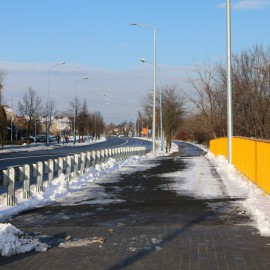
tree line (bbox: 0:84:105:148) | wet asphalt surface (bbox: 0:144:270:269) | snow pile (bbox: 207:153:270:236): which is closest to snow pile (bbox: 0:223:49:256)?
wet asphalt surface (bbox: 0:144:270:269)

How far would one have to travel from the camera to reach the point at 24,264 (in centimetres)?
664

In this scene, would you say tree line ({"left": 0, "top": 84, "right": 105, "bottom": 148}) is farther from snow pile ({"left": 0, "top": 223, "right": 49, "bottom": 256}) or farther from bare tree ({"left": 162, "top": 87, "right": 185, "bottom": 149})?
snow pile ({"left": 0, "top": 223, "right": 49, "bottom": 256})

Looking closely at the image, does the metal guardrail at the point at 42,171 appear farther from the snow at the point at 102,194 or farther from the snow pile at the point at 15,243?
the snow pile at the point at 15,243

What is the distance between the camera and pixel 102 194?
45.5 feet

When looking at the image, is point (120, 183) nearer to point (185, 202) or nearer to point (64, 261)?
point (185, 202)

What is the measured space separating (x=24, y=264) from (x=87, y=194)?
7275 millimetres

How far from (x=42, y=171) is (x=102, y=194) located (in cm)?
175

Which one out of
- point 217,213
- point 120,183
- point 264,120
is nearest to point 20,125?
point 264,120

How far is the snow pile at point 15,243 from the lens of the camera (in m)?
7.16

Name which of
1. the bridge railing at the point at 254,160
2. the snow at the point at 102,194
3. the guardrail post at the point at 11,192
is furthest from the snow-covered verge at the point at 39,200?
the bridge railing at the point at 254,160

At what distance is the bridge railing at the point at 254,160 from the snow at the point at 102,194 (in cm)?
22

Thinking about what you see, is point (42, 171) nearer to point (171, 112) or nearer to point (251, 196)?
point (251, 196)

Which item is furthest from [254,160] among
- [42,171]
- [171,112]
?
[171,112]

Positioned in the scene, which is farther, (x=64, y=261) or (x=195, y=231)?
(x=195, y=231)
